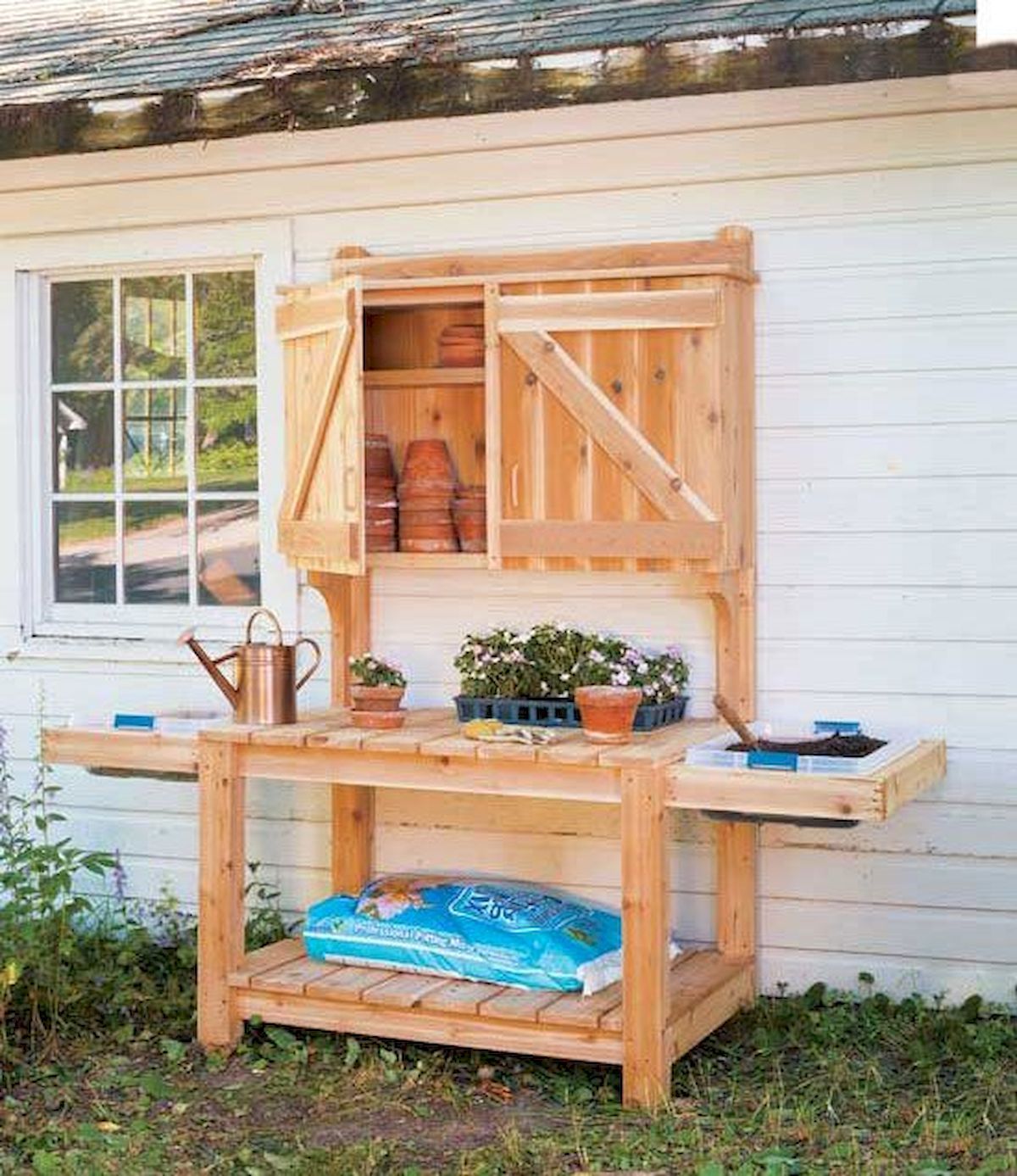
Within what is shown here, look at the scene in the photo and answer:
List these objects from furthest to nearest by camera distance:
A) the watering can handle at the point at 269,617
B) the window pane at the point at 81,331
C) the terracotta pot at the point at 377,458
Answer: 1. the window pane at the point at 81,331
2. the terracotta pot at the point at 377,458
3. the watering can handle at the point at 269,617

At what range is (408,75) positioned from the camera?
5648 millimetres

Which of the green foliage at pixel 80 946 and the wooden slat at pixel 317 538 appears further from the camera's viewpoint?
the green foliage at pixel 80 946

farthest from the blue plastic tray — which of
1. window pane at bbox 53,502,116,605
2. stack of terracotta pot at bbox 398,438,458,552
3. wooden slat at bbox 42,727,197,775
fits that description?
Answer: window pane at bbox 53,502,116,605

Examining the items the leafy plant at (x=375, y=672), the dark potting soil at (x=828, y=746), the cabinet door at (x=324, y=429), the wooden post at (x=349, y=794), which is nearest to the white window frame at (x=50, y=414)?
the wooden post at (x=349, y=794)

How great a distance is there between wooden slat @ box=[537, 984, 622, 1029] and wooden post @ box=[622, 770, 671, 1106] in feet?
0.43

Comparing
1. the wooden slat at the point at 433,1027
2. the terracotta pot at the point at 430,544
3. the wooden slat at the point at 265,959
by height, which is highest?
the terracotta pot at the point at 430,544

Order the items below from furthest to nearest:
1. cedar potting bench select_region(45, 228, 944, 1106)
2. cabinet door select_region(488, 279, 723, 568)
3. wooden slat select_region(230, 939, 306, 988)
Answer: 1. wooden slat select_region(230, 939, 306, 988)
2. cabinet door select_region(488, 279, 723, 568)
3. cedar potting bench select_region(45, 228, 944, 1106)

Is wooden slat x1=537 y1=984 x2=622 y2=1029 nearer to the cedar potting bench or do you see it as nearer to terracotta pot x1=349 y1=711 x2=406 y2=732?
the cedar potting bench

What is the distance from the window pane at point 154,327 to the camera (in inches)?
266

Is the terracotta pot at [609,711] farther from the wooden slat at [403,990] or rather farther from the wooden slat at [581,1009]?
the wooden slat at [403,990]

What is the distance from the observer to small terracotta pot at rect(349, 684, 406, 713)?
5.77m

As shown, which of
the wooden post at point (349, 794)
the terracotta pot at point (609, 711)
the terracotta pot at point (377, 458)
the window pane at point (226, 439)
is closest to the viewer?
the terracotta pot at point (609, 711)

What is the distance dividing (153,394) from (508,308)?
5.43ft

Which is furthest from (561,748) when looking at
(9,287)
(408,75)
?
(9,287)
